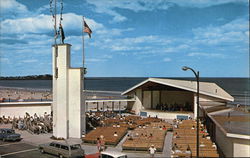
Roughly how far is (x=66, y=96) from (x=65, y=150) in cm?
669

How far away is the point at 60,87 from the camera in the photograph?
2472 cm

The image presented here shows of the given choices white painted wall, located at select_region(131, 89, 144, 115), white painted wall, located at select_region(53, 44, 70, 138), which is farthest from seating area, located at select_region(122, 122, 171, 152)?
white painted wall, located at select_region(131, 89, 144, 115)

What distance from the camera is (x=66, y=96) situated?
24484 millimetres

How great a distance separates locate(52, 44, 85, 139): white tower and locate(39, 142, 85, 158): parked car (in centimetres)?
460

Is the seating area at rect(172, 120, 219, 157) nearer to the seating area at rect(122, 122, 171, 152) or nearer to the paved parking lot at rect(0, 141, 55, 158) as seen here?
the seating area at rect(122, 122, 171, 152)

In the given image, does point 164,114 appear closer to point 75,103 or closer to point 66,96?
point 75,103

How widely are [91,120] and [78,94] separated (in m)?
8.10

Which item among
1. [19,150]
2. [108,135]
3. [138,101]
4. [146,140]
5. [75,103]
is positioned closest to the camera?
[19,150]

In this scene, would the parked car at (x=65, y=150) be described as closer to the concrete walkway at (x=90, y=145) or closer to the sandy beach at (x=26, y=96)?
the concrete walkway at (x=90, y=145)

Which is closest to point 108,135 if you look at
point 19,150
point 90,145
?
point 90,145

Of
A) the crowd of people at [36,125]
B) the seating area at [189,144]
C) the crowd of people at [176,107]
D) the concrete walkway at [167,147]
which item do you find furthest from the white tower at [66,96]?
the crowd of people at [176,107]

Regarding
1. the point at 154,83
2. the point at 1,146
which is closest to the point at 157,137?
the point at 1,146

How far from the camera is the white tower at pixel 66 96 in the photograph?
80.3 ft

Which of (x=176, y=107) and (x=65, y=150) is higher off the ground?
(x=176, y=107)
